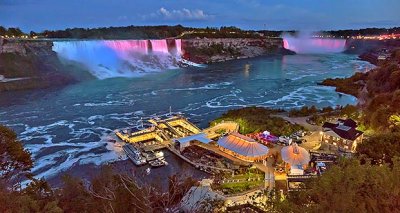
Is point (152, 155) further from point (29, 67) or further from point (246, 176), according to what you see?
point (29, 67)

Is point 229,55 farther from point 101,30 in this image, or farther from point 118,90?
point 118,90

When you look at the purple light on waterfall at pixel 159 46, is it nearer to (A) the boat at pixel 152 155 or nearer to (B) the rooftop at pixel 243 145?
(A) the boat at pixel 152 155

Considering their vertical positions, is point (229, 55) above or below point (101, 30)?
below

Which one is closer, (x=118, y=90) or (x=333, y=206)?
(x=333, y=206)

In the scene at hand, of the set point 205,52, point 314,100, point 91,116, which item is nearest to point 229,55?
point 205,52

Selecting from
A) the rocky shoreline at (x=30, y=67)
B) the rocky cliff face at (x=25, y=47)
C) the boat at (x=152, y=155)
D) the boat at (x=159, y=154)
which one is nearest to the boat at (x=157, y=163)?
the boat at (x=152, y=155)

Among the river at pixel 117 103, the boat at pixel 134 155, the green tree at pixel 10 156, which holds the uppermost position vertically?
the green tree at pixel 10 156

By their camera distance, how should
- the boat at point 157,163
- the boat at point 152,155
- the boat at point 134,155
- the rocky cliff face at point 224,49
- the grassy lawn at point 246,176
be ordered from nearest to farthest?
the grassy lawn at point 246,176
the boat at point 157,163
the boat at point 134,155
the boat at point 152,155
the rocky cliff face at point 224,49

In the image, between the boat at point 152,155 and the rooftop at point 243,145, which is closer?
the rooftop at point 243,145
